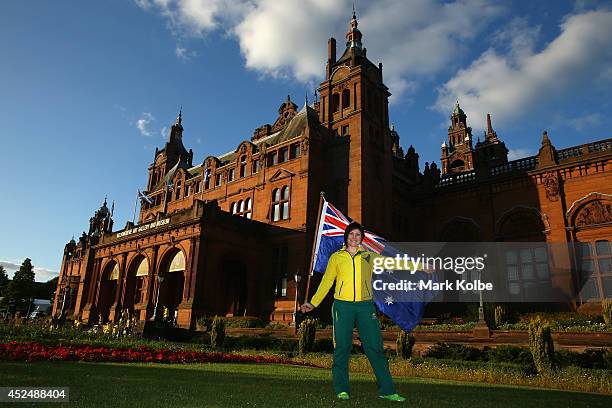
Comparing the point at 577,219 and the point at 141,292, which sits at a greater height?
the point at 577,219

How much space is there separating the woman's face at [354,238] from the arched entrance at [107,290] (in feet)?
130

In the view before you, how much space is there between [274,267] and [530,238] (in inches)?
819

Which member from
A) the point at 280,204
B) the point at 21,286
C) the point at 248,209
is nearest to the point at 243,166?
the point at 248,209

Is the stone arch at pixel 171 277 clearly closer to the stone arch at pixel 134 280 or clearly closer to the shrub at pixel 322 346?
the stone arch at pixel 134 280

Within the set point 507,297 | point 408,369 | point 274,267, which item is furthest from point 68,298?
point 408,369

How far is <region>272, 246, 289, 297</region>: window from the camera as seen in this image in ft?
110

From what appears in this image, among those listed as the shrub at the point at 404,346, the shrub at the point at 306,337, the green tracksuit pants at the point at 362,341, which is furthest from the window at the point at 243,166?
the green tracksuit pants at the point at 362,341

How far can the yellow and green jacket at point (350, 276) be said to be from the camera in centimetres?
641

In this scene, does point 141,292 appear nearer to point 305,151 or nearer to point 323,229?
point 305,151

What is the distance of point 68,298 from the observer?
221ft

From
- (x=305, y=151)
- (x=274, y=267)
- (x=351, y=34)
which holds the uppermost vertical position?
(x=351, y=34)

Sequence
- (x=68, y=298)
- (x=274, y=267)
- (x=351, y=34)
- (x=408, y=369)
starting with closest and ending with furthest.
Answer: (x=408, y=369) → (x=274, y=267) → (x=351, y=34) → (x=68, y=298)

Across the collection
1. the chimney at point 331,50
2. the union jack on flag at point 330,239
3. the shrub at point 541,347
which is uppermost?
the chimney at point 331,50

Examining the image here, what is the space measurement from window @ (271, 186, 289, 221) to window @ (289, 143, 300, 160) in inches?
116
